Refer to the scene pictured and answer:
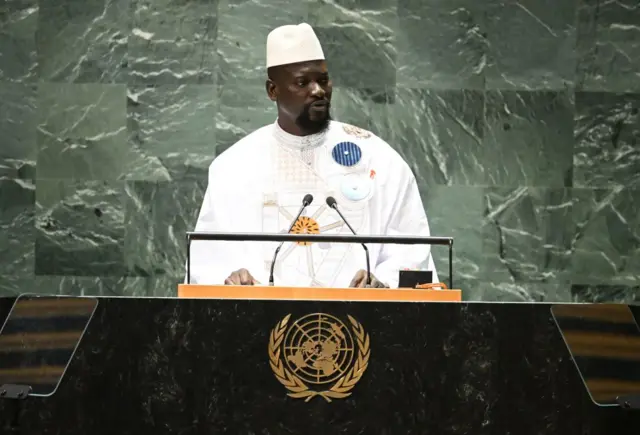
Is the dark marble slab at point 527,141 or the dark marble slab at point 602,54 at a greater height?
the dark marble slab at point 602,54

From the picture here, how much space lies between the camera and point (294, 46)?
5387 millimetres

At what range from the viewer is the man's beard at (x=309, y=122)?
17.6ft

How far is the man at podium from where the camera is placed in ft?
16.6

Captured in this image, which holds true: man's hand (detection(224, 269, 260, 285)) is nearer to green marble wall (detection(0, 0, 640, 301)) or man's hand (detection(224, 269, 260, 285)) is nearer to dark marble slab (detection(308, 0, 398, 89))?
green marble wall (detection(0, 0, 640, 301))

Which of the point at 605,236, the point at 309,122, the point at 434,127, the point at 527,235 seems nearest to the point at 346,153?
the point at 309,122

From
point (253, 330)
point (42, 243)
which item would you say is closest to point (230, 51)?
point (42, 243)

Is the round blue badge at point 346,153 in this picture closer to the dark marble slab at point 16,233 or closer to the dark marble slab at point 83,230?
the dark marble slab at point 83,230

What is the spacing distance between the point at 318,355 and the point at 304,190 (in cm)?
235

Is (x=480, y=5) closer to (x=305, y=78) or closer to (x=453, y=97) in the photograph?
(x=453, y=97)

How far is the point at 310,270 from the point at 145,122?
6.35 feet

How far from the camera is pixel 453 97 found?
6527 mm

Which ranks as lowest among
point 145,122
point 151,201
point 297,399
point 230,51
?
point 297,399

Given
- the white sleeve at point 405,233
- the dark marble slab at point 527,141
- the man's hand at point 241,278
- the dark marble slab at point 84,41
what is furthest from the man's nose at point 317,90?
the dark marble slab at point 84,41

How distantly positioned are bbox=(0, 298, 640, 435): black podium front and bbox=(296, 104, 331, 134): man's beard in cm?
246
